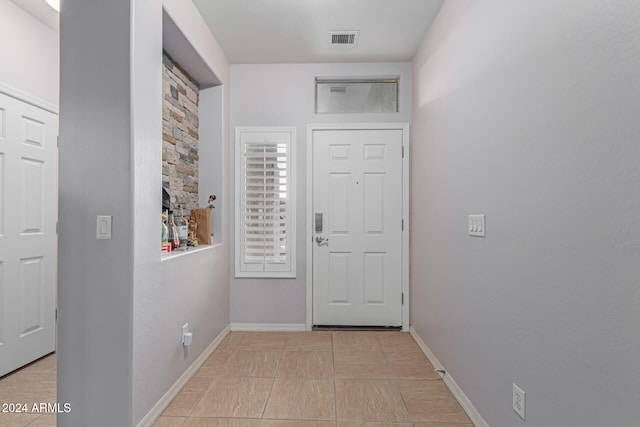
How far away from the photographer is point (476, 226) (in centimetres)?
204

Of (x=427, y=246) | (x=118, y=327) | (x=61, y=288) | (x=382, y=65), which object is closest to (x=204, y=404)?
(x=118, y=327)

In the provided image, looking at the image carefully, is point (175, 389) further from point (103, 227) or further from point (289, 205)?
point (289, 205)

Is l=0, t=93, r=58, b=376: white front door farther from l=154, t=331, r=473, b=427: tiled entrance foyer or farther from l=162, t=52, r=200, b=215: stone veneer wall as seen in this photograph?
l=154, t=331, r=473, b=427: tiled entrance foyer

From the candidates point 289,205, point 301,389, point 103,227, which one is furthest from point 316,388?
point 289,205

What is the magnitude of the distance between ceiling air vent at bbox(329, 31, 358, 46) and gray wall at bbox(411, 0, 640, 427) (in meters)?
0.83

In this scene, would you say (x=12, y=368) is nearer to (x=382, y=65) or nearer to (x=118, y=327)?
(x=118, y=327)

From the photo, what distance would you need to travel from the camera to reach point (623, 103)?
1040 mm

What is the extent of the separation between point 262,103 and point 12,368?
288cm

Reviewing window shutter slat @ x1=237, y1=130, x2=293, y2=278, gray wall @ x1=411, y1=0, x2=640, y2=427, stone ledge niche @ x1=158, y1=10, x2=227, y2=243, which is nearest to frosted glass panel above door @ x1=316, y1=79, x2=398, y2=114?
window shutter slat @ x1=237, y1=130, x2=293, y2=278

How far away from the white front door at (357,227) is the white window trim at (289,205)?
0.21m

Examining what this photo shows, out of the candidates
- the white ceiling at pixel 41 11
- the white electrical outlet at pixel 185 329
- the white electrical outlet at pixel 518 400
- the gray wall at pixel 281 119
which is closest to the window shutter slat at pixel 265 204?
the gray wall at pixel 281 119

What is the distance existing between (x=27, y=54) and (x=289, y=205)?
234 cm

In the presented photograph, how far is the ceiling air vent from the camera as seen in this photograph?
3059mm

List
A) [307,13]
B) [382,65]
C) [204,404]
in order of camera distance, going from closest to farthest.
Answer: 1. [204,404]
2. [307,13]
3. [382,65]
